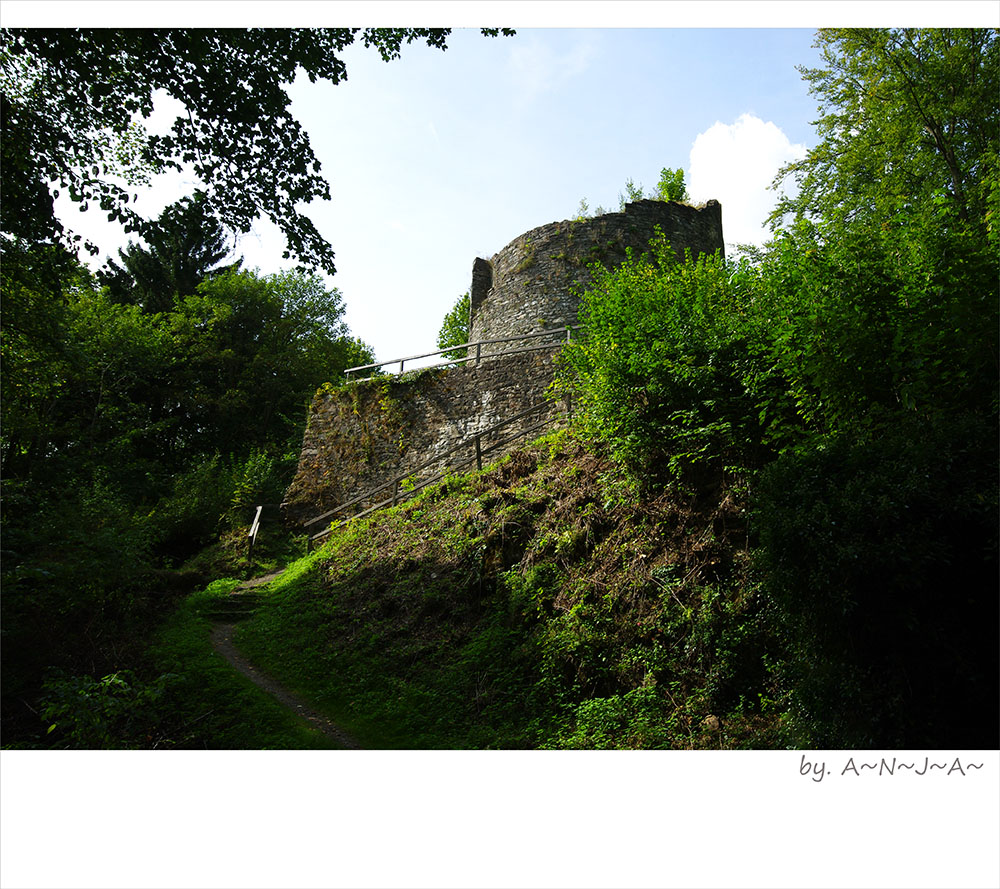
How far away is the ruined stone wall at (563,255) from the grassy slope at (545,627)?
6020mm

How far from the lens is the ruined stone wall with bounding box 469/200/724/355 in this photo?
1407cm

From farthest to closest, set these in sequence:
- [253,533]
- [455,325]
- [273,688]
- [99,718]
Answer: [455,325]
[253,533]
[273,688]
[99,718]

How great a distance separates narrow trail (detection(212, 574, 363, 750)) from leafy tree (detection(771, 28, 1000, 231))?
31.9ft

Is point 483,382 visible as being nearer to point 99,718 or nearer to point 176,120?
point 176,120

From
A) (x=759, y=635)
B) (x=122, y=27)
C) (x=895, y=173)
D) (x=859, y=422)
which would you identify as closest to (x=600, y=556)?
(x=759, y=635)

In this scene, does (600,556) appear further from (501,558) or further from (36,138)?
(36,138)

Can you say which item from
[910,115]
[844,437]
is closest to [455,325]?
[910,115]

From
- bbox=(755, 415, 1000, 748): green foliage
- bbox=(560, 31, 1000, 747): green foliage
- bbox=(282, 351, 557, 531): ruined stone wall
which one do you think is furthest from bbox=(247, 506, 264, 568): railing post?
bbox=(755, 415, 1000, 748): green foliage

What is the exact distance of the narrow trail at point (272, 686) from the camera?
5541mm

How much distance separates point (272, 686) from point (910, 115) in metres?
13.1

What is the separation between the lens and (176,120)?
5605 mm

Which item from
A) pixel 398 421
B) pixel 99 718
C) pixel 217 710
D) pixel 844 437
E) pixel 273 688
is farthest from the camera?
pixel 398 421

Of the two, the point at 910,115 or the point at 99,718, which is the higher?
the point at 910,115

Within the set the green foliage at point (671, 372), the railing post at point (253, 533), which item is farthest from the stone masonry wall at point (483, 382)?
the green foliage at point (671, 372)
